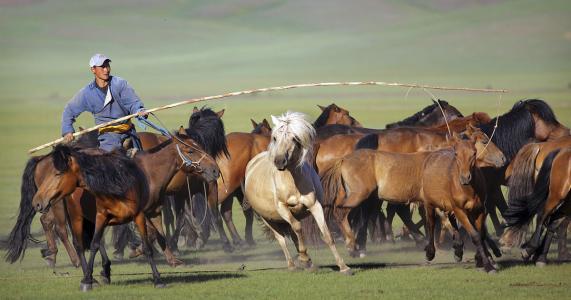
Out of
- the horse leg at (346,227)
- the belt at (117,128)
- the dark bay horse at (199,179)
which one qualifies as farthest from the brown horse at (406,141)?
the belt at (117,128)

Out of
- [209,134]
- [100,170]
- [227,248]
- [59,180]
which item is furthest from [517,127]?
[59,180]

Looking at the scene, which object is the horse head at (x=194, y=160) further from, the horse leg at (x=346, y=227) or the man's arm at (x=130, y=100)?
the horse leg at (x=346, y=227)

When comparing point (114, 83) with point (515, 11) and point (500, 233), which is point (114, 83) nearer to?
point (500, 233)

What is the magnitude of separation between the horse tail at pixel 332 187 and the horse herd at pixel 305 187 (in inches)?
0.5

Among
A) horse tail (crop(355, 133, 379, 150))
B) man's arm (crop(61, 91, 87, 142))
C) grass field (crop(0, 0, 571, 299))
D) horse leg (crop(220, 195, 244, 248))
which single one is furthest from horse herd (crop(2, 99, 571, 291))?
grass field (crop(0, 0, 571, 299))

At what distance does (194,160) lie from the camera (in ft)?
33.2

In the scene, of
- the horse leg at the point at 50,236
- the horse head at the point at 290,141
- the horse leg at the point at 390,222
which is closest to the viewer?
the horse head at the point at 290,141

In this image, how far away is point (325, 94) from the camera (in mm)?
76625

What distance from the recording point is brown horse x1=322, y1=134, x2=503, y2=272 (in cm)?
1020

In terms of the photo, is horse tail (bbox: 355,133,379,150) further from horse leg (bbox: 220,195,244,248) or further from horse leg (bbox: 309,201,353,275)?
horse leg (bbox: 309,201,353,275)

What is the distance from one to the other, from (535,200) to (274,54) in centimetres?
8848

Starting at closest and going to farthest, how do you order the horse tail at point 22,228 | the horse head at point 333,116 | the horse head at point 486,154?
the horse head at point 486,154
the horse tail at point 22,228
the horse head at point 333,116

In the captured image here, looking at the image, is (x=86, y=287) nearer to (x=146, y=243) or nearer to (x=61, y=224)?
(x=146, y=243)

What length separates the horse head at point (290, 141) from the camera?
9.91 meters
